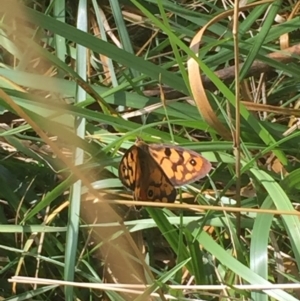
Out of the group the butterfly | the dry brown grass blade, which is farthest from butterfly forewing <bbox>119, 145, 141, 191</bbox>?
the dry brown grass blade

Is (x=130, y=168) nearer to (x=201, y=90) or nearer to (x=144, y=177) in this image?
(x=144, y=177)

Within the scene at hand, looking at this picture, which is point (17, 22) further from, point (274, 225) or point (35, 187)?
point (274, 225)

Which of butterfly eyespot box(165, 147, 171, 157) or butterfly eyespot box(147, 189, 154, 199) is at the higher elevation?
butterfly eyespot box(165, 147, 171, 157)

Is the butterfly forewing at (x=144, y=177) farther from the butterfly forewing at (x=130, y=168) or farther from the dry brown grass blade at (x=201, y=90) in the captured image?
the dry brown grass blade at (x=201, y=90)

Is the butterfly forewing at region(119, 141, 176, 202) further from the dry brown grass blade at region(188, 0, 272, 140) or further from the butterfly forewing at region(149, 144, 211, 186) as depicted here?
the dry brown grass blade at region(188, 0, 272, 140)

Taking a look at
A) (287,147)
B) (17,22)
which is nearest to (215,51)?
(287,147)


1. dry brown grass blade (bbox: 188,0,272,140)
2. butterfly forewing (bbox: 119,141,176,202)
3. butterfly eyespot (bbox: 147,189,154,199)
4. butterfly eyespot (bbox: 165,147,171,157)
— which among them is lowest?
butterfly eyespot (bbox: 147,189,154,199)

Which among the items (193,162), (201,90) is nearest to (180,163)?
(193,162)

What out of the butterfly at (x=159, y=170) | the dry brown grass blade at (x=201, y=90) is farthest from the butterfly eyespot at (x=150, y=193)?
the dry brown grass blade at (x=201, y=90)
